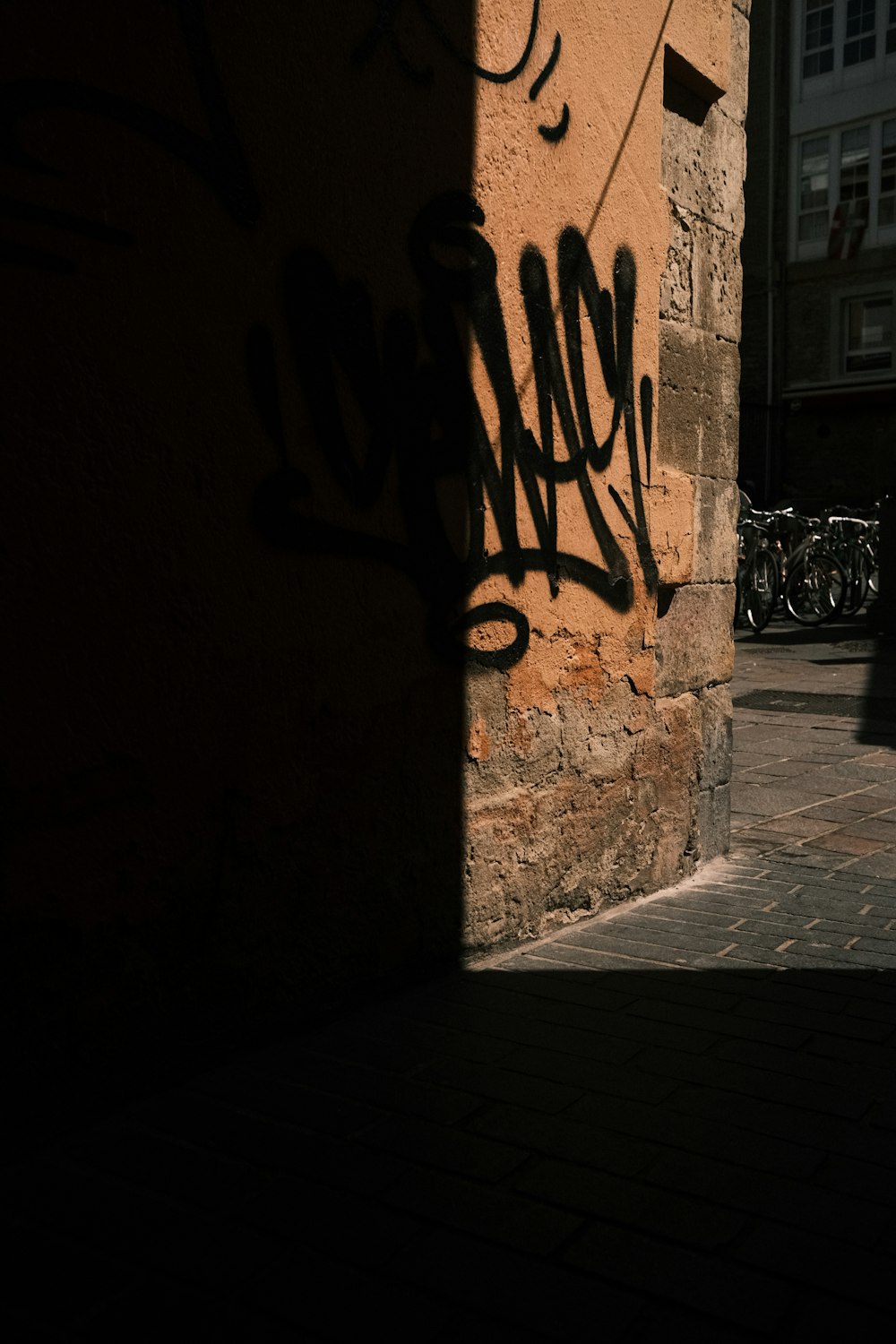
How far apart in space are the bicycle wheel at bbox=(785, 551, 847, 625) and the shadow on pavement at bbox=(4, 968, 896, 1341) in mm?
11784

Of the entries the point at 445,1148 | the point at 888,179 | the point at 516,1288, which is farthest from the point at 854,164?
the point at 516,1288

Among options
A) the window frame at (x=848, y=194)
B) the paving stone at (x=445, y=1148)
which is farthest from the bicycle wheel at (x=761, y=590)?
the window frame at (x=848, y=194)

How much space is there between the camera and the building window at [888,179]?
1041 inches

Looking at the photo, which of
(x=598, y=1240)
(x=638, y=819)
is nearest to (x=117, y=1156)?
(x=598, y=1240)

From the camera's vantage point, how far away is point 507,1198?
7.43ft

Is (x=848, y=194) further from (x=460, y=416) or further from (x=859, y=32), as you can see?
(x=460, y=416)

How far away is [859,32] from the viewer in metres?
26.4

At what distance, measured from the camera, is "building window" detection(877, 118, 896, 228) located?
26.5 m

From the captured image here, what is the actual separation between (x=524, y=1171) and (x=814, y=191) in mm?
28209

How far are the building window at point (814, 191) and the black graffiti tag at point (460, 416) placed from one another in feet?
84.1

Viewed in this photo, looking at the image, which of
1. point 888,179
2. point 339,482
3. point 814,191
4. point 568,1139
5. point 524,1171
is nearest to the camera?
point 524,1171

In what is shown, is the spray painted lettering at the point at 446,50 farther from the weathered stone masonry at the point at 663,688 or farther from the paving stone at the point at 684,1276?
the paving stone at the point at 684,1276

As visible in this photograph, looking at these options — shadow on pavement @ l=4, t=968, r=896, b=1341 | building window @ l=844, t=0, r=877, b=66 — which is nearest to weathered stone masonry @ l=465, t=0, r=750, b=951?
shadow on pavement @ l=4, t=968, r=896, b=1341

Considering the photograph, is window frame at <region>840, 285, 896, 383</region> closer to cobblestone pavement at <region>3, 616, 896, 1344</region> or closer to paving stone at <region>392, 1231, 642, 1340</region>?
cobblestone pavement at <region>3, 616, 896, 1344</region>
